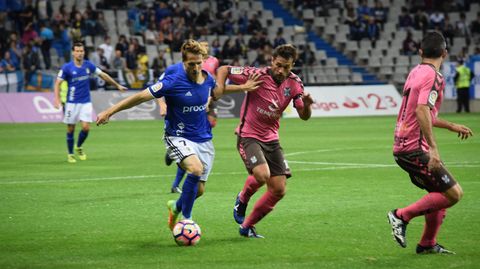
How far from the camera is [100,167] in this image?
19031 mm

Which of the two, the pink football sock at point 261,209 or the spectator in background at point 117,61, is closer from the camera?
the pink football sock at point 261,209

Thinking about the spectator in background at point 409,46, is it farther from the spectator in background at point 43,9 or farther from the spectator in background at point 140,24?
the spectator in background at point 43,9

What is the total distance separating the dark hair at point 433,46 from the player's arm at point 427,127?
0.59 meters

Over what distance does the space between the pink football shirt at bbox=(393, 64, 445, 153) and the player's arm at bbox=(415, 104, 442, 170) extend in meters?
0.07

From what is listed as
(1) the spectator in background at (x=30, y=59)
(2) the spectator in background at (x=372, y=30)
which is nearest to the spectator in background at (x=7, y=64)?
(1) the spectator in background at (x=30, y=59)

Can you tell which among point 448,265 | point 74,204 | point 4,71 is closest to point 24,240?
point 74,204

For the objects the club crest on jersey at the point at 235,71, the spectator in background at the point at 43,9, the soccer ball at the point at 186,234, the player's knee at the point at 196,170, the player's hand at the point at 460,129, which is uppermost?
the club crest on jersey at the point at 235,71

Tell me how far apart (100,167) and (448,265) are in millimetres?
11562

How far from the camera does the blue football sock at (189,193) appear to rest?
1005 centimetres

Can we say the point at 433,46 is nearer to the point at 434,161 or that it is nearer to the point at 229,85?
the point at 434,161

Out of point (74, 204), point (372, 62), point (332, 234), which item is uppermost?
point (332, 234)

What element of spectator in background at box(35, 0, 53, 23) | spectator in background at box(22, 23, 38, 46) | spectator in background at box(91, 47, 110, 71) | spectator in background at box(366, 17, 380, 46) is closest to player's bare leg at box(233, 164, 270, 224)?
spectator in background at box(91, 47, 110, 71)

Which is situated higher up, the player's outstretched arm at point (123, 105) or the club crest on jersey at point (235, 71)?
the club crest on jersey at point (235, 71)

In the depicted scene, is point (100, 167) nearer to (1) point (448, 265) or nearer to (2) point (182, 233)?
(2) point (182, 233)
